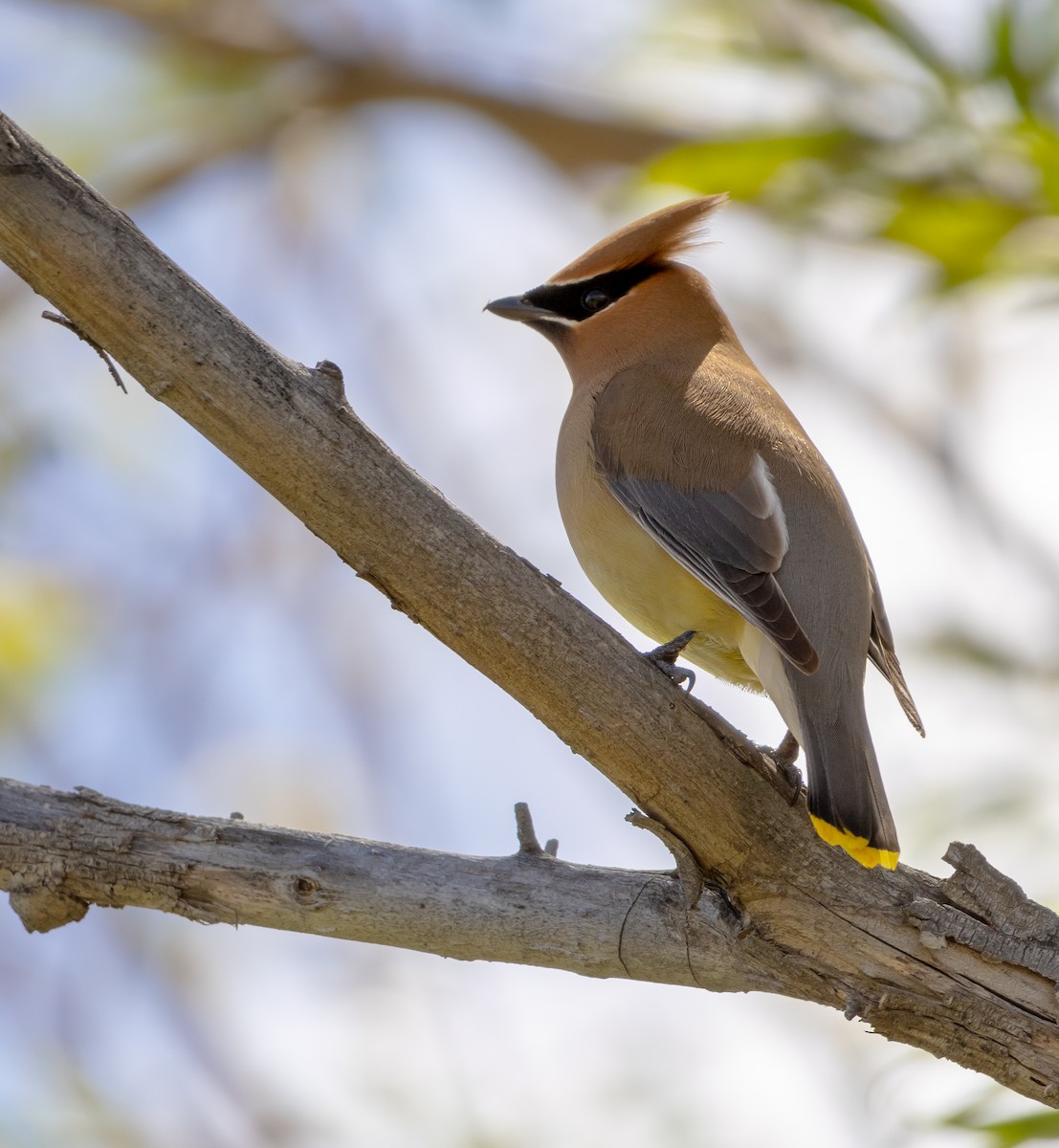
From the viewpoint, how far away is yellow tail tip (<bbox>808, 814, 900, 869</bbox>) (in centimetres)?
283

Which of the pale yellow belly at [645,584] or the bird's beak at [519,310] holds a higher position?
the bird's beak at [519,310]

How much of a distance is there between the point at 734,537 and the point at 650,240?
1140 millimetres

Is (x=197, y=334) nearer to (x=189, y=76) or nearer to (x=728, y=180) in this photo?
(x=728, y=180)

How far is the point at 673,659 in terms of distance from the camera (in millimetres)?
3293

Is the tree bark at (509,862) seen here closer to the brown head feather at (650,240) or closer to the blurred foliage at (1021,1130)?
the blurred foliage at (1021,1130)

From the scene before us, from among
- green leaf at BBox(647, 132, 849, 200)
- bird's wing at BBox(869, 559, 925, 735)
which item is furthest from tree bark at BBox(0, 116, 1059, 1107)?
green leaf at BBox(647, 132, 849, 200)

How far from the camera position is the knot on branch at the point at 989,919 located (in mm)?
2801

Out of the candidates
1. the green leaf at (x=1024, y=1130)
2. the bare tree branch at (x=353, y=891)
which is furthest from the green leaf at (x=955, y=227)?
the green leaf at (x=1024, y=1130)

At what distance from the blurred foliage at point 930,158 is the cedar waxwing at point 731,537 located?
0.43 m

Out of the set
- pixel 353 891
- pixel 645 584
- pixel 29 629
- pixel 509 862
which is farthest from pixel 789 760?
pixel 29 629

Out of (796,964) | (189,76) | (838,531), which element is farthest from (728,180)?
(189,76)

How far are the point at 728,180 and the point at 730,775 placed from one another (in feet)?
4.91

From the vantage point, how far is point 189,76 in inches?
246

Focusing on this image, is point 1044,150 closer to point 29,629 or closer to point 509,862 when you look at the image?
point 509,862
